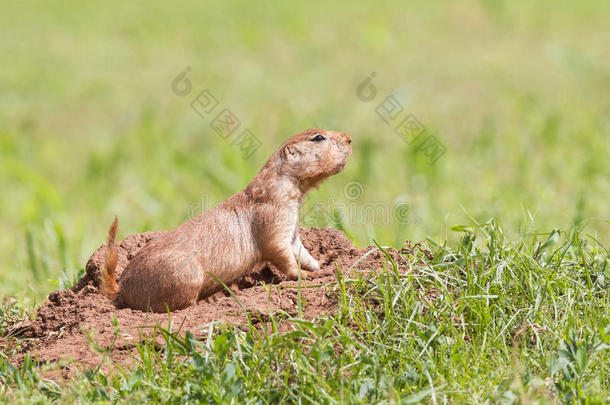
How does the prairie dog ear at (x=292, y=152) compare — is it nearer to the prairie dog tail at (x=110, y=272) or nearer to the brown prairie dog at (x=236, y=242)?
the brown prairie dog at (x=236, y=242)

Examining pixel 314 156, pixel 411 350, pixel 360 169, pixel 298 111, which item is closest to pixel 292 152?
pixel 314 156

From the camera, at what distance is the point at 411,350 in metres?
3.83

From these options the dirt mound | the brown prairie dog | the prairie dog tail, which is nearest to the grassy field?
the dirt mound

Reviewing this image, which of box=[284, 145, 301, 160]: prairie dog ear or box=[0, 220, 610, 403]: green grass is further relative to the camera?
box=[284, 145, 301, 160]: prairie dog ear

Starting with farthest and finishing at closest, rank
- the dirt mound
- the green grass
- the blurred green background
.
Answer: the blurred green background, the dirt mound, the green grass

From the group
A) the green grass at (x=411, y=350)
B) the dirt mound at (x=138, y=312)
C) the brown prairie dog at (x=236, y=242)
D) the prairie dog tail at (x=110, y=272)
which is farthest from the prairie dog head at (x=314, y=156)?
the prairie dog tail at (x=110, y=272)

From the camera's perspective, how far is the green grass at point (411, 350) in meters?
3.58

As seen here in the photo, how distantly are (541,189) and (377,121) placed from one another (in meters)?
3.67

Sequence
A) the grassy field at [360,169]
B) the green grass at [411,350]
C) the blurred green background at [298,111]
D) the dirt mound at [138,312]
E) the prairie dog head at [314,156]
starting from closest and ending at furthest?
1. the green grass at [411,350]
2. the grassy field at [360,169]
3. the dirt mound at [138,312]
4. the prairie dog head at [314,156]
5. the blurred green background at [298,111]

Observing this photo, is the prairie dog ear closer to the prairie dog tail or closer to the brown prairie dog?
the brown prairie dog

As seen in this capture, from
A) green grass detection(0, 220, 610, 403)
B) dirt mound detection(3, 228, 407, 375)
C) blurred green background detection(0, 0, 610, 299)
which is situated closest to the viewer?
green grass detection(0, 220, 610, 403)

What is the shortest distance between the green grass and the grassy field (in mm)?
15

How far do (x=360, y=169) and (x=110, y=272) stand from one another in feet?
17.1

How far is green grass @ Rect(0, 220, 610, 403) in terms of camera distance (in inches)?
141
